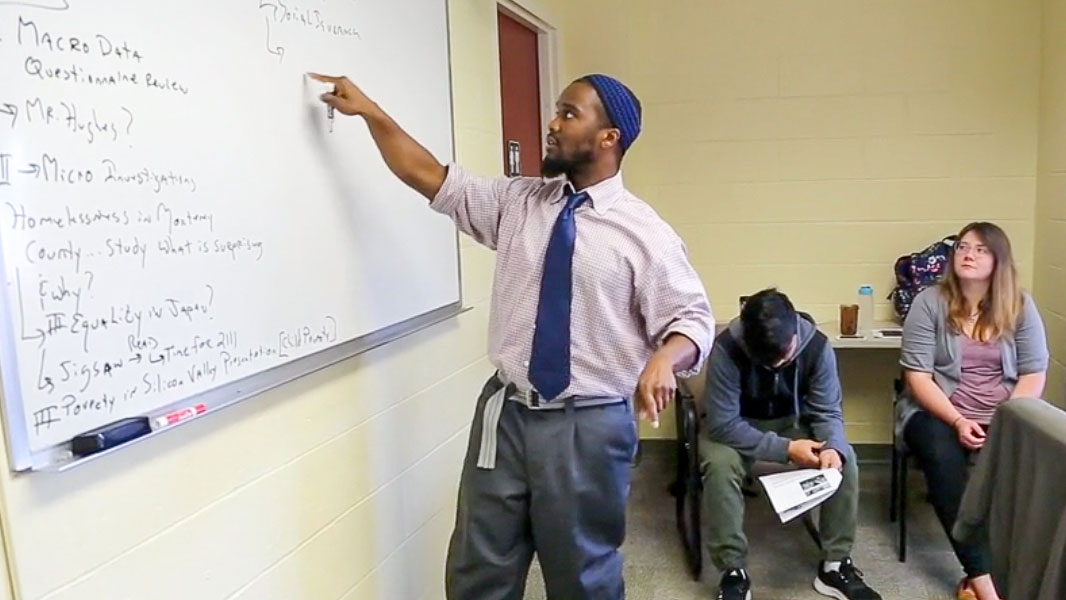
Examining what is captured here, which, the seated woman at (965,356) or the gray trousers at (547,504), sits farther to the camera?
the seated woman at (965,356)

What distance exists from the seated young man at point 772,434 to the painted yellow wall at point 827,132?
1.18 meters

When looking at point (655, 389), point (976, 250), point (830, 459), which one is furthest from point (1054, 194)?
point (655, 389)

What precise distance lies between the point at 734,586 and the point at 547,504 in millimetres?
1168

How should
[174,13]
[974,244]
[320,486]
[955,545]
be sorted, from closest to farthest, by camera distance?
1. [174,13]
2. [320,486]
3. [955,545]
4. [974,244]

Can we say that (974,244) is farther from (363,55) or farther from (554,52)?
(363,55)

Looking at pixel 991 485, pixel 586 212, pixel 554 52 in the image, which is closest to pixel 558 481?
pixel 586 212

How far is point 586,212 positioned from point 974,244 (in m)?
1.72

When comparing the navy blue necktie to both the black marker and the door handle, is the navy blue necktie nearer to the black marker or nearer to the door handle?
the black marker

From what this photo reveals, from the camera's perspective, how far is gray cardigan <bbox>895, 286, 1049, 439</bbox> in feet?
9.75

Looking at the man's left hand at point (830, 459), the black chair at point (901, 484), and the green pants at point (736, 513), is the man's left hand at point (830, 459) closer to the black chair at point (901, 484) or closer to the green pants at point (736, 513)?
the green pants at point (736, 513)

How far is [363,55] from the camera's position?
1987mm

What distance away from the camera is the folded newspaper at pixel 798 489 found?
103 inches

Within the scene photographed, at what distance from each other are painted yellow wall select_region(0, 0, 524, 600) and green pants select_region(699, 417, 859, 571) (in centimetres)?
83

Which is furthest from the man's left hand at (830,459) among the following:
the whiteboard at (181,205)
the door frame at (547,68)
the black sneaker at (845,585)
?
the door frame at (547,68)
